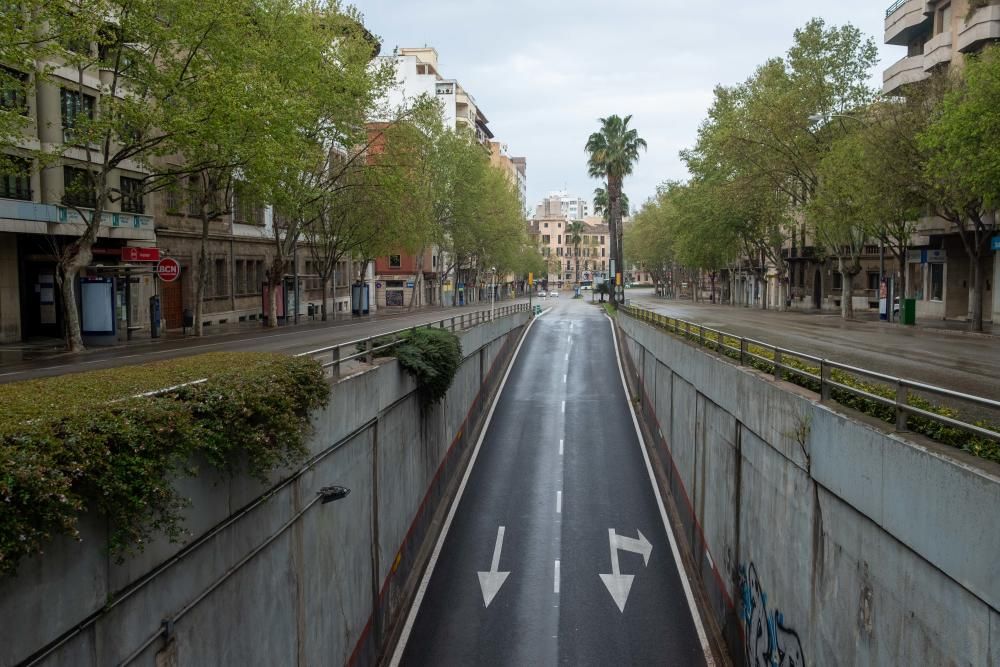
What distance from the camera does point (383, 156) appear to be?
47438 millimetres

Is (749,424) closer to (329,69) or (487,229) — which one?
(329,69)

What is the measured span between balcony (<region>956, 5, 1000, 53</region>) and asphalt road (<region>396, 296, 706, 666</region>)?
24.9m

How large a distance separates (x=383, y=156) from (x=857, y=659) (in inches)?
1658

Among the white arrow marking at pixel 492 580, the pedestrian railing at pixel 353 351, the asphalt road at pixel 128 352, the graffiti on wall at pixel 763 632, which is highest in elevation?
the pedestrian railing at pixel 353 351

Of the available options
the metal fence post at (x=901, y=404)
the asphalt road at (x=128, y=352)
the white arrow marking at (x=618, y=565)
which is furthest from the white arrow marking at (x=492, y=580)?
the metal fence post at (x=901, y=404)

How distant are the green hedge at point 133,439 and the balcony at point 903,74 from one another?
48.9 meters

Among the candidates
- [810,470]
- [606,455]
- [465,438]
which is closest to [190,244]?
[465,438]

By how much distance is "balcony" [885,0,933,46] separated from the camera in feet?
167

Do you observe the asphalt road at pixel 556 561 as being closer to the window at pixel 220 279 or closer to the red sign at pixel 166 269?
the red sign at pixel 166 269

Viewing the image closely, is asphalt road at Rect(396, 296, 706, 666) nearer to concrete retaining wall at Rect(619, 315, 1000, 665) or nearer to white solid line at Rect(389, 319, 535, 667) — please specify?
white solid line at Rect(389, 319, 535, 667)

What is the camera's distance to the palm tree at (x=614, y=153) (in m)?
78.7

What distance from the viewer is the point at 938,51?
44.7m

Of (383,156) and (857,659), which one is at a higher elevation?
(383,156)

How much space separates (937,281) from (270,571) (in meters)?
51.4
